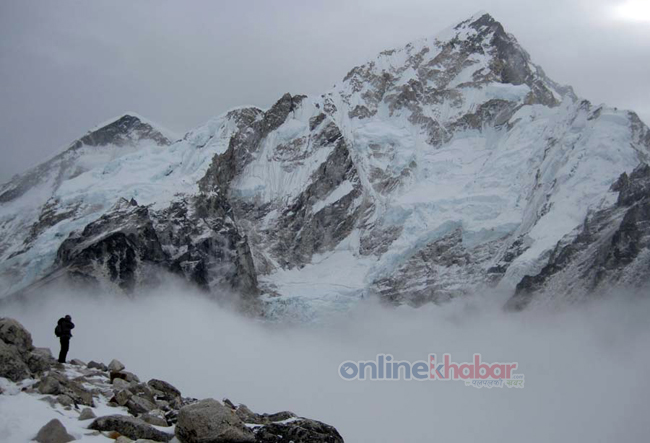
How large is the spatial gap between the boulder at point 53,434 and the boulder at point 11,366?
13.5 feet

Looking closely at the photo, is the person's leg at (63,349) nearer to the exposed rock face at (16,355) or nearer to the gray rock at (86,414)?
the exposed rock face at (16,355)

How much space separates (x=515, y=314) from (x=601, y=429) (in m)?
45.6

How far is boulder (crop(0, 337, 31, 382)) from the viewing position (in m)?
18.1

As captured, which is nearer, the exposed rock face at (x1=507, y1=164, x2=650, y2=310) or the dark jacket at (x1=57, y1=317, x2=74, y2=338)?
the dark jacket at (x1=57, y1=317, x2=74, y2=338)

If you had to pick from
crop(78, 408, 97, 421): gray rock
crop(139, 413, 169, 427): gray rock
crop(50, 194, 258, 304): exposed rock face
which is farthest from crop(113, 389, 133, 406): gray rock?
crop(50, 194, 258, 304): exposed rock face

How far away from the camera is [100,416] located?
16.7 m

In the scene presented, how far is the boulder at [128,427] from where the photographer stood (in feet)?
53.3

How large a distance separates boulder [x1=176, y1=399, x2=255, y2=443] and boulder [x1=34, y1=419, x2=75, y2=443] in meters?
2.68

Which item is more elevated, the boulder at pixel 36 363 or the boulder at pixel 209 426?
the boulder at pixel 36 363

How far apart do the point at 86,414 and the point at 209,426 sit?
126 inches

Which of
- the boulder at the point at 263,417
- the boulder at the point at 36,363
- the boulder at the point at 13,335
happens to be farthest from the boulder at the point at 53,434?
the boulder at the point at 263,417

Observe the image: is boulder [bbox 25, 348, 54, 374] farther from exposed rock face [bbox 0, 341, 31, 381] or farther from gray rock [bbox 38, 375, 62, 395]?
gray rock [bbox 38, 375, 62, 395]

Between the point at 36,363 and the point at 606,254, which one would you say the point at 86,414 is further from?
the point at 606,254

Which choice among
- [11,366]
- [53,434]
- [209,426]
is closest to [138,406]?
[11,366]
